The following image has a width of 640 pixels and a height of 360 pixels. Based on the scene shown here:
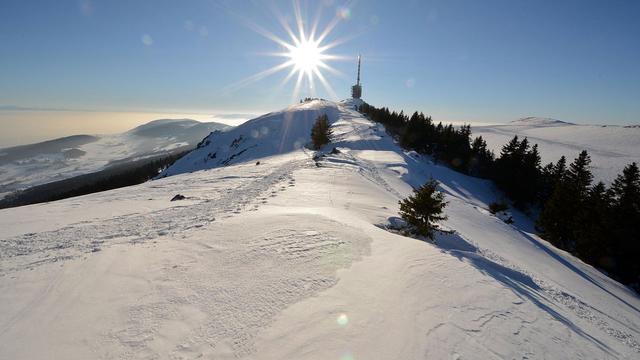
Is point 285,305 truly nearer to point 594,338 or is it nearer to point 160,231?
point 160,231

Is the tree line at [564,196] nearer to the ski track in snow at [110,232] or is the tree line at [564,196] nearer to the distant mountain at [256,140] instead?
the distant mountain at [256,140]

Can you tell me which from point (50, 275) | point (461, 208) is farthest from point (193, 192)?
point (461, 208)

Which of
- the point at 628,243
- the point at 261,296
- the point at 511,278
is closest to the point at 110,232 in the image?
the point at 261,296

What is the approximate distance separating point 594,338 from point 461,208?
22658 mm

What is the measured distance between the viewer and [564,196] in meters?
36.9

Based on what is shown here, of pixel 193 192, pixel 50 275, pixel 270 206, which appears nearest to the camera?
pixel 50 275

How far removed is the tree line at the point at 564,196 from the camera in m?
30.9

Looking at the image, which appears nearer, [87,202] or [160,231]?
[160,231]

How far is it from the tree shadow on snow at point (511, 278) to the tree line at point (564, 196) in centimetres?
2449

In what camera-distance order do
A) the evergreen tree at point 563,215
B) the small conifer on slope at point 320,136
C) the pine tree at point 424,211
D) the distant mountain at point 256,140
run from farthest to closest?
1. the distant mountain at point 256,140
2. the small conifer on slope at point 320,136
3. the evergreen tree at point 563,215
4. the pine tree at point 424,211

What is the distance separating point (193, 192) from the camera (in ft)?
72.8

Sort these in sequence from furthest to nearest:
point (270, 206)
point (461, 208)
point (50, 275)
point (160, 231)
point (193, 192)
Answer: point (461, 208)
point (193, 192)
point (270, 206)
point (160, 231)
point (50, 275)

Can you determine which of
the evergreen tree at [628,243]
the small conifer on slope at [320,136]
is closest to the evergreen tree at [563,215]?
the evergreen tree at [628,243]

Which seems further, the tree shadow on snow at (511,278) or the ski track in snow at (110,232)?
the ski track in snow at (110,232)
